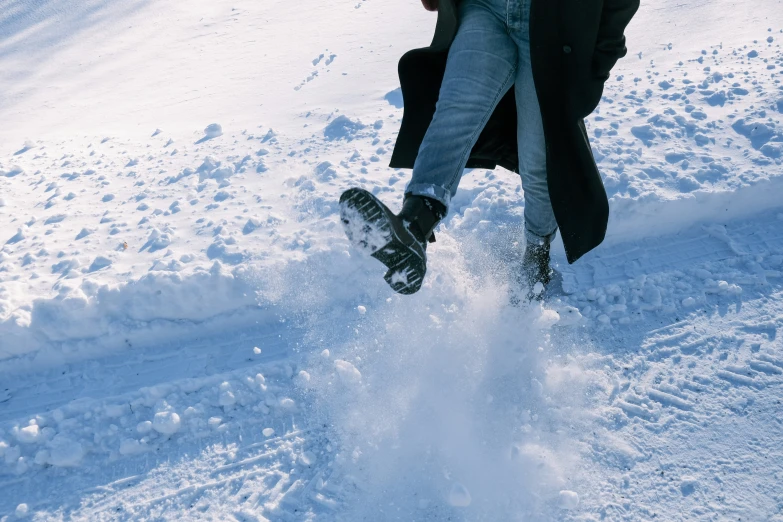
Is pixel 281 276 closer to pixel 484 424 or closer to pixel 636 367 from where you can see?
pixel 484 424

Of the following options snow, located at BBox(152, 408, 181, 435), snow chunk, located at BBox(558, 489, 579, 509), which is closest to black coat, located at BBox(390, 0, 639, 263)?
snow chunk, located at BBox(558, 489, 579, 509)

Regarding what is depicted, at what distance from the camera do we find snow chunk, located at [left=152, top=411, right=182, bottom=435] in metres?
2.42

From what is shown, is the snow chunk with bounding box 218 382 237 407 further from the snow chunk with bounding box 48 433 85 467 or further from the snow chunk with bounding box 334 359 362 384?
the snow chunk with bounding box 48 433 85 467

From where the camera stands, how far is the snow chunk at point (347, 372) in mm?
2529

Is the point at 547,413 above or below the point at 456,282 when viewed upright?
below

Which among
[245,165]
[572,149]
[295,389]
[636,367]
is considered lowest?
[636,367]

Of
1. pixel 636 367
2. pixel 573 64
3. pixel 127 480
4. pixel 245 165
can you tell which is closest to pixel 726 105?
pixel 636 367

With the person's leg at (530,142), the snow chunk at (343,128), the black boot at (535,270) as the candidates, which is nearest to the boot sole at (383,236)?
the person's leg at (530,142)

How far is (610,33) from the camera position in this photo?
1.99 metres

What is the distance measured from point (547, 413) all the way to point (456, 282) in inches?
28.5

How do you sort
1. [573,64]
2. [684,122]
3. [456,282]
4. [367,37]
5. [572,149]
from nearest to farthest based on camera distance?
[573,64]
[572,149]
[456,282]
[684,122]
[367,37]

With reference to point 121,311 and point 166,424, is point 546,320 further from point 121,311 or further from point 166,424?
point 121,311

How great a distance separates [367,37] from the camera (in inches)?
201

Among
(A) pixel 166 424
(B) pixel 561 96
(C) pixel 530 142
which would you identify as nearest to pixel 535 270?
(C) pixel 530 142
